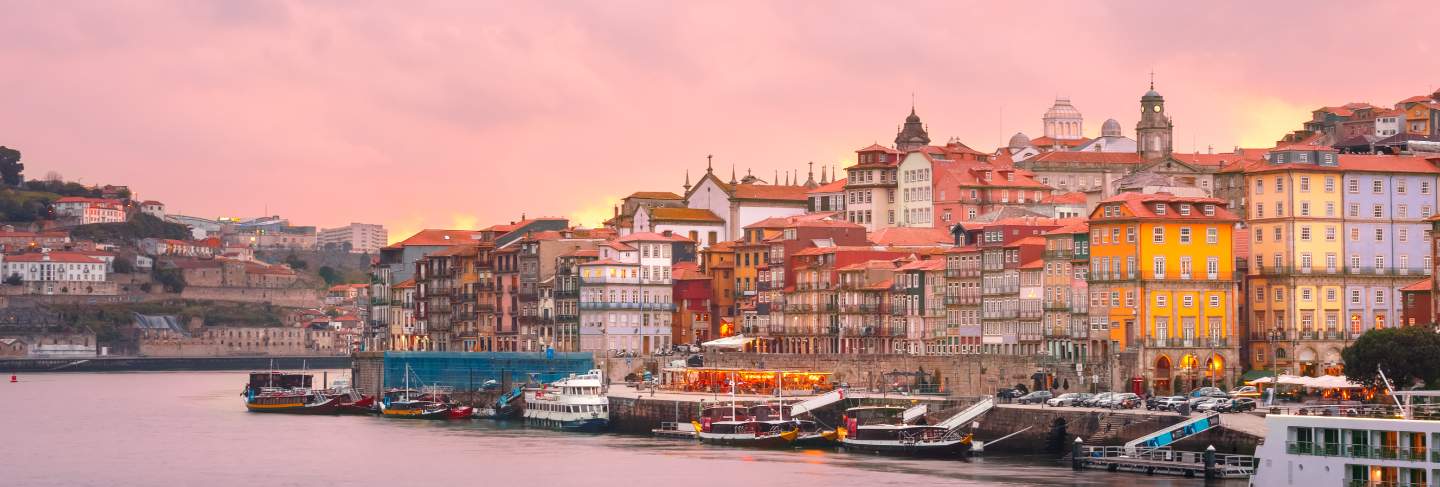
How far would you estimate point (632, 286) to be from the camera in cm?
14325

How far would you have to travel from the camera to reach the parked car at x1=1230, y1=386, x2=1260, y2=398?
9686 centimetres

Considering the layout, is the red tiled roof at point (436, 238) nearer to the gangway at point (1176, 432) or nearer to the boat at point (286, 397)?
the boat at point (286, 397)

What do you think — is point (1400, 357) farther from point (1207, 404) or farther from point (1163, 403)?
point (1163, 403)

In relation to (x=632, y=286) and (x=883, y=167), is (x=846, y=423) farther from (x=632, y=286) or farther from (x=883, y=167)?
(x=883, y=167)

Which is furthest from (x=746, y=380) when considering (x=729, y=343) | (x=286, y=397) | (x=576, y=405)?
(x=286, y=397)

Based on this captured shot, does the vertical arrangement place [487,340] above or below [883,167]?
below

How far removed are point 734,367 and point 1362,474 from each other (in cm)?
6309

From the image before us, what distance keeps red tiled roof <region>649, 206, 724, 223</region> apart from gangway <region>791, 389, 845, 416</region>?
53.4 meters

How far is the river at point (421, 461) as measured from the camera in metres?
87.9

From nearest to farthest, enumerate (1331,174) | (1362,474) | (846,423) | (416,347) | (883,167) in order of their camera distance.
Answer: (1362,474), (846,423), (1331,174), (883,167), (416,347)

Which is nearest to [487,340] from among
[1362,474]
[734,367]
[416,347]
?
[416,347]

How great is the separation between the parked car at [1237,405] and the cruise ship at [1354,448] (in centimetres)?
1647

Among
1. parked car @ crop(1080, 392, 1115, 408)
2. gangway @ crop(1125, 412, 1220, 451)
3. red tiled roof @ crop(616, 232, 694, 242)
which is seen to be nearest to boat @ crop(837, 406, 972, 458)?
parked car @ crop(1080, 392, 1115, 408)

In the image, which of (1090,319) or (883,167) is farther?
(883,167)
